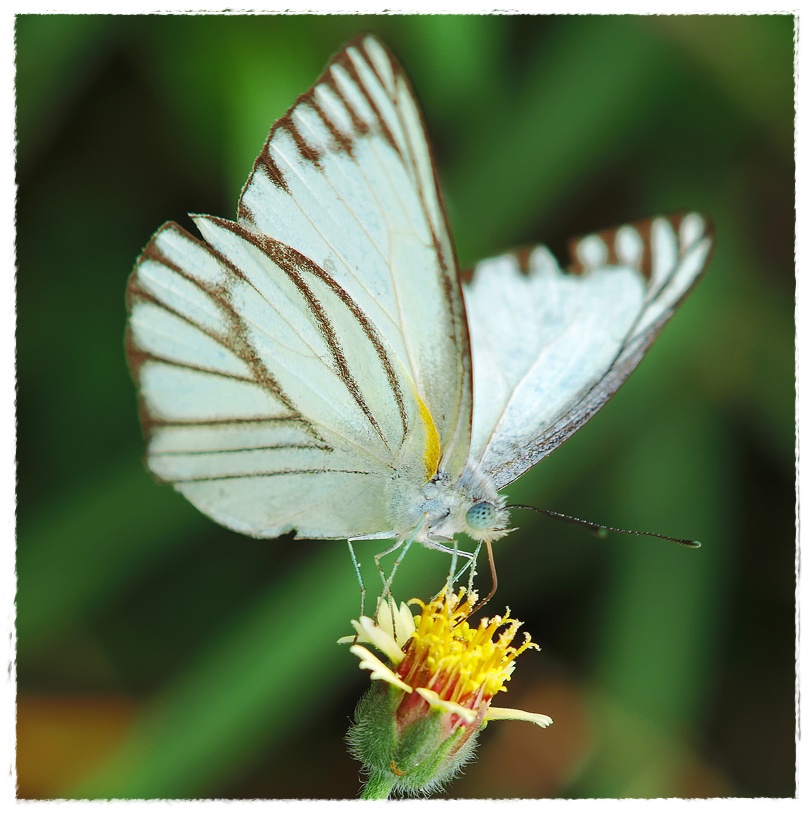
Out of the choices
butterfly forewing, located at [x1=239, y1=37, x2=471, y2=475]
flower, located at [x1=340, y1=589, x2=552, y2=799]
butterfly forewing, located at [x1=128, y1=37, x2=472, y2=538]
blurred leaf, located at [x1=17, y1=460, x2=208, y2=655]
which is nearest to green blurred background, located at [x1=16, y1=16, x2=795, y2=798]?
blurred leaf, located at [x1=17, y1=460, x2=208, y2=655]

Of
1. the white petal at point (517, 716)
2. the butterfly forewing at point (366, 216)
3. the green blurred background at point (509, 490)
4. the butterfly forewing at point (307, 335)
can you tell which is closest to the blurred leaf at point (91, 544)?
the green blurred background at point (509, 490)

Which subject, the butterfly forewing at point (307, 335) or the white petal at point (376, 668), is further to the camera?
the butterfly forewing at point (307, 335)

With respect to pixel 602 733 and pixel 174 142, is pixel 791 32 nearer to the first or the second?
pixel 174 142

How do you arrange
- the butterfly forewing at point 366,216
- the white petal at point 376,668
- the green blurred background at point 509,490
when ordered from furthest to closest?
the green blurred background at point 509,490, the butterfly forewing at point 366,216, the white petal at point 376,668

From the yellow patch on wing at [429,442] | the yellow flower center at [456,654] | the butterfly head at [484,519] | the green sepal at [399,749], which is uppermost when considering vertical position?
the yellow patch on wing at [429,442]

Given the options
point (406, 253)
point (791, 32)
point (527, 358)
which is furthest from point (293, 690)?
point (791, 32)

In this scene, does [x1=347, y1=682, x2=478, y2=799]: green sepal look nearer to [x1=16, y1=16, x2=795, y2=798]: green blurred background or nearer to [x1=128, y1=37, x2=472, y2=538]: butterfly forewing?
[x1=128, y1=37, x2=472, y2=538]: butterfly forewing

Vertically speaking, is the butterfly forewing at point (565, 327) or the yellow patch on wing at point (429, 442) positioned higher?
the butterfly forewing at point (565, 327)

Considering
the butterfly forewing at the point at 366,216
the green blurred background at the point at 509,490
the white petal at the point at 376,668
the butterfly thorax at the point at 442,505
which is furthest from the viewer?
the green blurred background at the point at 509,490

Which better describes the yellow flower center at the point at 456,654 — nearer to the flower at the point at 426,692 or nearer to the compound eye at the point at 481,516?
the flower at the point at 426,692
